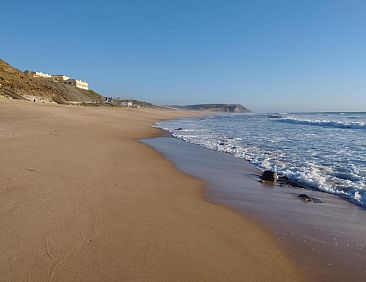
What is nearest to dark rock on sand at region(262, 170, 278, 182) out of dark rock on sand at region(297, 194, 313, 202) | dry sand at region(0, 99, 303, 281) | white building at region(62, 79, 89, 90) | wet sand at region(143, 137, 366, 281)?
wet sand at region(143, 137, 366, 281)

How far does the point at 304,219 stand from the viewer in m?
4.57

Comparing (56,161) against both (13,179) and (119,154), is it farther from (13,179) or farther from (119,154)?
(119,154)

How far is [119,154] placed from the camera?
29.8ft

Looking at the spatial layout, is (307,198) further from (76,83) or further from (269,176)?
(76,83)

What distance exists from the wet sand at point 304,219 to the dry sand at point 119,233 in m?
0.27

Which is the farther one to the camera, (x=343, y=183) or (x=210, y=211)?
(x=343, y=183)

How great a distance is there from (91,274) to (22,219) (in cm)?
141

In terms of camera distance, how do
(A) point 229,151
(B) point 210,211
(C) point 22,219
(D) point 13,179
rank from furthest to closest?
1. (A) point 229,151
2. (D) point 13,179
3. (B) point 210,211
4. (C) point 22,219

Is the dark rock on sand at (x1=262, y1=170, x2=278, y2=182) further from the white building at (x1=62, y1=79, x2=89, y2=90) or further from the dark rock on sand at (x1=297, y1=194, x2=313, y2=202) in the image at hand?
the white building at (x1=62, y1=79, x2=89, y2=90)

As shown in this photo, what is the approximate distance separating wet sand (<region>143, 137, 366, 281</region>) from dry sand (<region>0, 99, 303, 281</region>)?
266 millimetres

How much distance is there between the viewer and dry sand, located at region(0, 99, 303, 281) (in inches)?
110

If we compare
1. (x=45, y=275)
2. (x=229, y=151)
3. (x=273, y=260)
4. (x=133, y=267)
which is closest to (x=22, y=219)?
(x=45, y=275)

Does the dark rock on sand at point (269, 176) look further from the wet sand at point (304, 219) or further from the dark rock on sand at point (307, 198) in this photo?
the dark rock on sand at point (307, 198)

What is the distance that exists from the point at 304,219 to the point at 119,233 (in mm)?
2604
